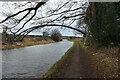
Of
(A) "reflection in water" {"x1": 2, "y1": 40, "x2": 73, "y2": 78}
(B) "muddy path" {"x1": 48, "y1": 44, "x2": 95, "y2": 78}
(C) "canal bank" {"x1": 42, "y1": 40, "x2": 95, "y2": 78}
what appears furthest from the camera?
(A) "reflection in water" {"x1": 2, "y1": 40, "x2": 73, "y2": 78}

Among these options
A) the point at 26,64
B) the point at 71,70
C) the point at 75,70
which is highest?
the point at 75,70

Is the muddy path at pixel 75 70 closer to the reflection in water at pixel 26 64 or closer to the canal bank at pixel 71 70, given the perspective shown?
the canal bank at pixel 71 70

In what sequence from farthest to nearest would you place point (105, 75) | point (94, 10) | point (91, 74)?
point (94, 10)
point (91, 74)
point (105, 75)

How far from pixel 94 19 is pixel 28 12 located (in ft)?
49.2

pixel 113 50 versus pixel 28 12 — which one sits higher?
pixel 28 12

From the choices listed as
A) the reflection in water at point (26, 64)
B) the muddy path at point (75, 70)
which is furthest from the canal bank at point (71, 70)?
the reflection in water at point (26, 64)

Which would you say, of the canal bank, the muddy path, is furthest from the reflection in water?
the muddy path

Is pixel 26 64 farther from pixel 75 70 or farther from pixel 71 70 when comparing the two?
pixel 75 70

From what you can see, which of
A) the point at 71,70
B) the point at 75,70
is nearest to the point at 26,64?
the point at 71,70

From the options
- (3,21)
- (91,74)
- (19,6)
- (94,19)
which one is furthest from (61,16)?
(94,19)

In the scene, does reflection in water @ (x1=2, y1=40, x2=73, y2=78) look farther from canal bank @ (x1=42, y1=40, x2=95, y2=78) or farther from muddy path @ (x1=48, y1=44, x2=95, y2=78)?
muddy path @ (x1=48, y1=44, x2=95, y2=78)

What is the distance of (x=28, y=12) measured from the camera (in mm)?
11914

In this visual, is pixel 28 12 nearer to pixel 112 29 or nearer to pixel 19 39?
pixel 19 39

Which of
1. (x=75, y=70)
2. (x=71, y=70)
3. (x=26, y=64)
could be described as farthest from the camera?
(x=26, y=64)
